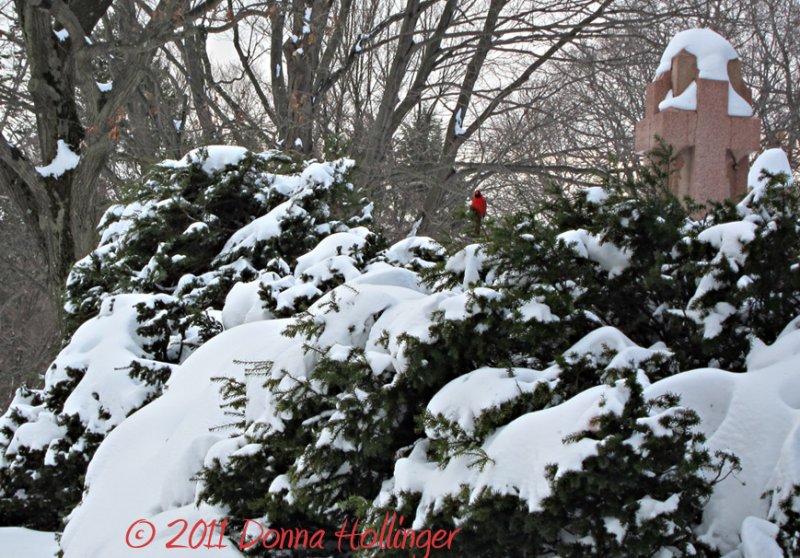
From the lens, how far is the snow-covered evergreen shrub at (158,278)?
14.8 ft

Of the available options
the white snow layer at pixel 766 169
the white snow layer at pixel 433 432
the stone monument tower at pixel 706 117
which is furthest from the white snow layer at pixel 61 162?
the white snow layer at pixel 766 169

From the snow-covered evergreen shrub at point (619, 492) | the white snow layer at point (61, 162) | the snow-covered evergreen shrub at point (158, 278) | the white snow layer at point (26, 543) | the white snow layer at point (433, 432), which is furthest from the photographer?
the white snow layer at point (61, 162)

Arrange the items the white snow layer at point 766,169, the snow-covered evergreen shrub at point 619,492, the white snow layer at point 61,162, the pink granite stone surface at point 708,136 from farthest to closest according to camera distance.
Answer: the white snow layer at point 61,162
the pink granite stone surface at point 708,136
the white snow layer at point 766,169
the snow-covered evergreen shrub at point 619,492

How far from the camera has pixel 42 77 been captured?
8.85 meters

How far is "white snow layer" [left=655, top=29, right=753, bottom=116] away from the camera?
584cm

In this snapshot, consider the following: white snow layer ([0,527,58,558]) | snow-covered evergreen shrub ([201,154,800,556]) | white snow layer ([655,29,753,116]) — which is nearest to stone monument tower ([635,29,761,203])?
white snow layer ([655,29,753,116])

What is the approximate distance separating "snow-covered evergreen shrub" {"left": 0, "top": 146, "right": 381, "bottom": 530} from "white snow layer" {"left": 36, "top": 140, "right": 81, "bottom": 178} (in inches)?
109

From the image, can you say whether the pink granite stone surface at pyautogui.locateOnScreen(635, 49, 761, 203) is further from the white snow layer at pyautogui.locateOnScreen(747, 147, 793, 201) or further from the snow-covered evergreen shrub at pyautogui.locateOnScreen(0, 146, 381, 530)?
the white snow layer at pyautogui.locateOnScreen(747, 147, 793, 201)

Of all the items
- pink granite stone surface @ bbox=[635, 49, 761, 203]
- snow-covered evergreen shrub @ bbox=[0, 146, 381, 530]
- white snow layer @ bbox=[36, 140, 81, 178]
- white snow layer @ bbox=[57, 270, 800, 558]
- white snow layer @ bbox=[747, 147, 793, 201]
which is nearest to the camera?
white snow layer @ bbox=[57, 270, 800, 558]

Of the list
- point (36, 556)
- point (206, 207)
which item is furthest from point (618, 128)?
point (36, 556)

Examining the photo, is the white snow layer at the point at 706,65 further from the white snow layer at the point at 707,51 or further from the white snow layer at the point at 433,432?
the white snow layer at the point at 433,432

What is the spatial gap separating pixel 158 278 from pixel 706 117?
12.6ft

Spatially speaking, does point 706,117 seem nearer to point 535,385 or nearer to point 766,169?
point 766,169

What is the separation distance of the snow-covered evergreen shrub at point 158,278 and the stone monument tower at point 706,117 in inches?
89.4
